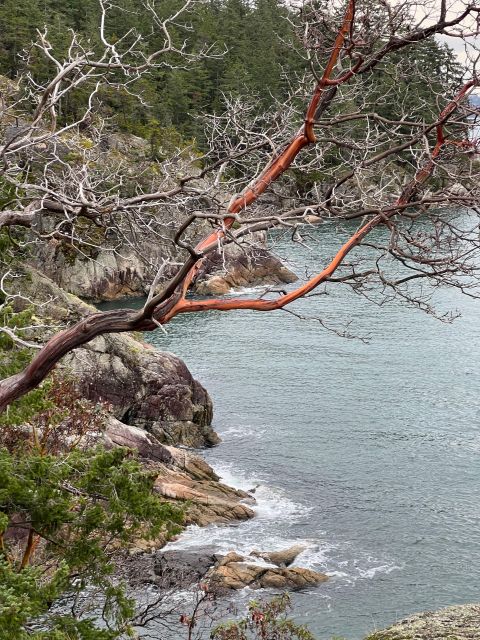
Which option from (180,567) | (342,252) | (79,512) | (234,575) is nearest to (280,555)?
(234,575)

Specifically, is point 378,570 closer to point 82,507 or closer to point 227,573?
point 227,573

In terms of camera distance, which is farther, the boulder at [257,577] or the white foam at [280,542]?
the white foam at [280,542]

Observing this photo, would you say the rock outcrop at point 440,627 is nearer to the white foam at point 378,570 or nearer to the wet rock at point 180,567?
the wet rock at point 180,567

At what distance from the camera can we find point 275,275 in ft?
174

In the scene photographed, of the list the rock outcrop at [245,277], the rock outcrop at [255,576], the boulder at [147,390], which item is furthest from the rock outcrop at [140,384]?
the rock outcrop at [245,277]

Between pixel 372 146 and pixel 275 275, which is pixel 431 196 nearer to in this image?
pixel 372 146

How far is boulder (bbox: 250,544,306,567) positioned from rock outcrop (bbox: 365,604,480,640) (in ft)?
34.2

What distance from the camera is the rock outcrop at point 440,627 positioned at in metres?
9.90

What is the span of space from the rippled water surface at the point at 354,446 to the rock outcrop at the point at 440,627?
6967 mm

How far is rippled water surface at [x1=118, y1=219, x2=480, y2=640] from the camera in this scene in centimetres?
2056

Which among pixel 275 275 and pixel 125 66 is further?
pixel 275 275

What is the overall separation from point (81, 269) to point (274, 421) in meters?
22.7

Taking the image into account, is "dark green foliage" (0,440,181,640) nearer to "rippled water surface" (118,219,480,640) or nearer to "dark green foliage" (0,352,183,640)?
"dark green foliage" (0,352,183,640)

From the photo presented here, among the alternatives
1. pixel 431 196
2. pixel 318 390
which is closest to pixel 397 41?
pixel 431 196
